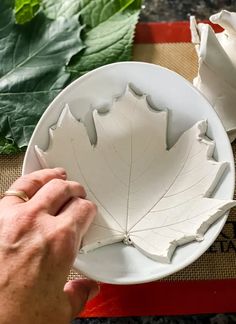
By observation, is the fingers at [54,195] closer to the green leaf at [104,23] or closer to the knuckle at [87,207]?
the knuckle at [87,207]

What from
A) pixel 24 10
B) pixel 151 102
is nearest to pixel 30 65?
pixel 24 10

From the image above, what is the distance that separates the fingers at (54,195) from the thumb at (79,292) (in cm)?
8

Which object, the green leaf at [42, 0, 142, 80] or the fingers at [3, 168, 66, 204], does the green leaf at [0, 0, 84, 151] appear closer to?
the green leaf at [42, 0, 142, 80]

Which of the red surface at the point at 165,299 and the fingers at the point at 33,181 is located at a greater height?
the fingers at the point at 33,181

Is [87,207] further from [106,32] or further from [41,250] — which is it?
[106,32]

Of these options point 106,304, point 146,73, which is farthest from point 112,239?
point 146,73

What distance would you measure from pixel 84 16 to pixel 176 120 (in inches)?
9.9

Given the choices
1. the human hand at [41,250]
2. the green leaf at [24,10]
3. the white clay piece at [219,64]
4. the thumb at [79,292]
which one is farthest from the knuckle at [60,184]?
the green leaf at [24,10]

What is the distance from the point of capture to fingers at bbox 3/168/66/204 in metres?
0.57

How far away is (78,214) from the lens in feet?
1.89

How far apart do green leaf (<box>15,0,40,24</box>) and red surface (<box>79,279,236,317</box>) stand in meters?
0.42

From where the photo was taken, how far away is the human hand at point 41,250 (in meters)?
0.49

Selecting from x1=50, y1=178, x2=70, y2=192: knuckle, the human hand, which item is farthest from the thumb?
x1=50, y1=178, x2=70, y2=192: knuckle

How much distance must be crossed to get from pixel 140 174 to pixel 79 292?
0.59ft
